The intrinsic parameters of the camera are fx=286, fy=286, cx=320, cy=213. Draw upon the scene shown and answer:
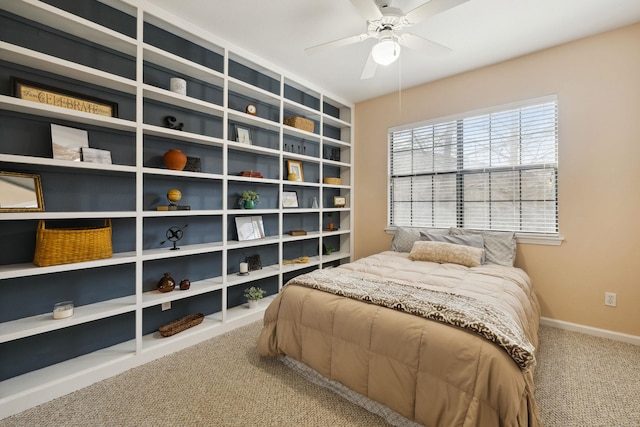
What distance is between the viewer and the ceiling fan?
1.83 meters

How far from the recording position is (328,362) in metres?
1.82

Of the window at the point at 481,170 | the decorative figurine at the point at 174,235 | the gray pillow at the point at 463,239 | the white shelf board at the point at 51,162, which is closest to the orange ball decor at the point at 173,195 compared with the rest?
the decorative figurine at the point at 174,235

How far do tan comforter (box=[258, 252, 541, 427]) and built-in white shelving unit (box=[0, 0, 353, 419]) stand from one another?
41.2 inches

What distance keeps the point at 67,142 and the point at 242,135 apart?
1.48 metres

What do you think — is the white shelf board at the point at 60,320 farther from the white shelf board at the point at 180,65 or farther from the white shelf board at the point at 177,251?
the white shelf board at the point at 180,65

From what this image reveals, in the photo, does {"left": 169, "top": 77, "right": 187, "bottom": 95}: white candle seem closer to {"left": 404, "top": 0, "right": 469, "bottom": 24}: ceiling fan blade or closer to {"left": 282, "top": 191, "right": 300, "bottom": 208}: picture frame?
{"left": 282, "top": 191, "right": 300, "bottom": 208}: picture frame

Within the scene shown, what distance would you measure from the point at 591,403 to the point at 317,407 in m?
1.67

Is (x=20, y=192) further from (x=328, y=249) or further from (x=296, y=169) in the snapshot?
(x=328, y=249)

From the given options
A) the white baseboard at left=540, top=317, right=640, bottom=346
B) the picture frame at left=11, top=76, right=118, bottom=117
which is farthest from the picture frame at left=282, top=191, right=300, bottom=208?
the white baseboard at left=540, top=317, right=640, bottom=346

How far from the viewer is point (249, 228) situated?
3.19 metres

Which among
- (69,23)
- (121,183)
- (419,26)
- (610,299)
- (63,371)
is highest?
(419,26)

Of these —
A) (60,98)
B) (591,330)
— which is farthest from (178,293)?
(591,330)

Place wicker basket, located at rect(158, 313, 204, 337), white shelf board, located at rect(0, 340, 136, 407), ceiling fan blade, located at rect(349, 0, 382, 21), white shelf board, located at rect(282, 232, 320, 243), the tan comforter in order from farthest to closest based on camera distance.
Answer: white shelf board, located at rect(282, 232, 320, 243), wicker basket, located at rect(158, 313, 204, 337), ceiling fan blade, located at rect(349, 0, 382, 21), white shelf board, located at rect(0, 340, 136, 407), the tan comforter

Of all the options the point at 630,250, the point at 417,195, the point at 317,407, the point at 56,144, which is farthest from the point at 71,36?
the point at 630,250
